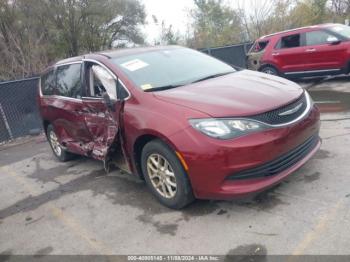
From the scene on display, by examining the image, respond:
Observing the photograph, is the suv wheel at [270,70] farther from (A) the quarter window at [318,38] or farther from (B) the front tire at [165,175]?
(B) the front tire at [165,175]

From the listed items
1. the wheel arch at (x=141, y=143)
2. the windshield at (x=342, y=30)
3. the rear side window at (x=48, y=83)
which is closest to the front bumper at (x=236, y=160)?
the wheel arch at (x=141, y=143)

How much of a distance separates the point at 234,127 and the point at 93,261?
173 centimetres

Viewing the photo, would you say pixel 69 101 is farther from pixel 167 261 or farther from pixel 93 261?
pixel 167 261

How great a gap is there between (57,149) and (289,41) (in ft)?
23.1

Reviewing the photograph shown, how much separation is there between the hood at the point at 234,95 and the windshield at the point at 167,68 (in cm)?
24

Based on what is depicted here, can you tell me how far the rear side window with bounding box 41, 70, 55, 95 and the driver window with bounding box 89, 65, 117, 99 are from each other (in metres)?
1.47

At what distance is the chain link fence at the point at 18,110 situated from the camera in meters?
8.99

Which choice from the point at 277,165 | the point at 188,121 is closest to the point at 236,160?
the point at 277,165

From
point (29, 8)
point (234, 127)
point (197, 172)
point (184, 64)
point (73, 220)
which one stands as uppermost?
point (29, 8)

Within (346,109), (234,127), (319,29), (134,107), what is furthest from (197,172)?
Result: (319,29)

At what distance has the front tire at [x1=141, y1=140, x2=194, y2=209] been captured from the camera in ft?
12.0

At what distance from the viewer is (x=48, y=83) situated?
629cm

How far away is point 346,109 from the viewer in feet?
22.2

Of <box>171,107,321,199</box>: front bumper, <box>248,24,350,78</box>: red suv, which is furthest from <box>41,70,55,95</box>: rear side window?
<box>248,24,350,78</box>: red suv
